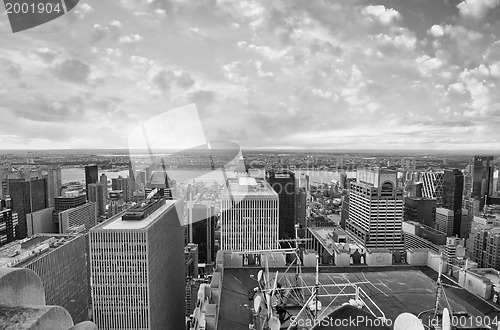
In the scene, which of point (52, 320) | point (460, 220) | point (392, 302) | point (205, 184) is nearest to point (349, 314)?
point (52, 320)

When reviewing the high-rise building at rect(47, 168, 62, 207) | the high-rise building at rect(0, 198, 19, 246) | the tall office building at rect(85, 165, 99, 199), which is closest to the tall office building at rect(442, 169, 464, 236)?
→ the tall office building at rect(85, 165, 99, 199)

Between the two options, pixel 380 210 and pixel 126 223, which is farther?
pixel 380 210

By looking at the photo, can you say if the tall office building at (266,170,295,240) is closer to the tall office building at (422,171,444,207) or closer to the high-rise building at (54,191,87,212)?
the tall office building at (422,171,444,207)

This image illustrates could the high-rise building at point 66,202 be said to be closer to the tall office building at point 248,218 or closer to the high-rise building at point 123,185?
the high-rise building at point 123,185

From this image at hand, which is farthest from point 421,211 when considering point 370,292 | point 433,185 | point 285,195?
point 370,292

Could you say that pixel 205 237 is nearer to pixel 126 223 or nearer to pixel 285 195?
pixel 285 195
